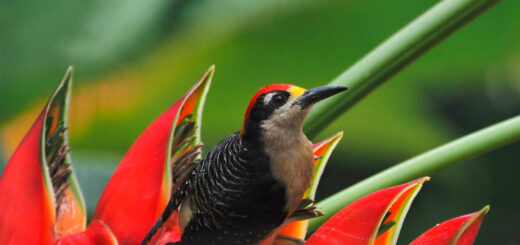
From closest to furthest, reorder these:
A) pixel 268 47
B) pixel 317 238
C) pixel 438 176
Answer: pixel 317 238 → pixel 268 47 → pixel 438 176

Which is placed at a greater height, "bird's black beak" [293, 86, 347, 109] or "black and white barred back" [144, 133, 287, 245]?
"bird's black beak" [293, 86, 347, 109]

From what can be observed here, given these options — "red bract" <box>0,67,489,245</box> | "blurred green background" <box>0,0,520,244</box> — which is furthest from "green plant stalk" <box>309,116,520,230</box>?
"blurred green background" <box>0,0,520,244</box>

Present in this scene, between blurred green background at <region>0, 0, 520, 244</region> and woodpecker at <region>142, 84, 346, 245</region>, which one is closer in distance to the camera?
woodpecker at <region>142, 84, 346, 245</region>

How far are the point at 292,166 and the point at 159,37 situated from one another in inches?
19.7

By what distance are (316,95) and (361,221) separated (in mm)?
35

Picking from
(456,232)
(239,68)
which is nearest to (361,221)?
(456,232)

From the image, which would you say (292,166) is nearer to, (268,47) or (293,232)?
(293,232)

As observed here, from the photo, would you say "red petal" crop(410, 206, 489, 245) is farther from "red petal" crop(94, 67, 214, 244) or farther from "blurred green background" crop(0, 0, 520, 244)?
"blurred green background" crop(0, 0, 520, 244)

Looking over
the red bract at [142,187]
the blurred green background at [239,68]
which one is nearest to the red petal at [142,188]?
the red bract at [142,187]

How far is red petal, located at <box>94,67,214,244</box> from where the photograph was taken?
0.19 m

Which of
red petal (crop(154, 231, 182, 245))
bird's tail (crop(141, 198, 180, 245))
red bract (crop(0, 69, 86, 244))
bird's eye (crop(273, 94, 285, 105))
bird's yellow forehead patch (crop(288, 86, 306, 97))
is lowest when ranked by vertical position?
red petal (crop(154, 231, 182, 245))

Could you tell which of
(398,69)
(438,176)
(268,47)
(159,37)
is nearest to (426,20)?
(398,69)

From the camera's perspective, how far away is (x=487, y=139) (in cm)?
21

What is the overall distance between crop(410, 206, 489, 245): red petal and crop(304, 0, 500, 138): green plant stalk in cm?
6
